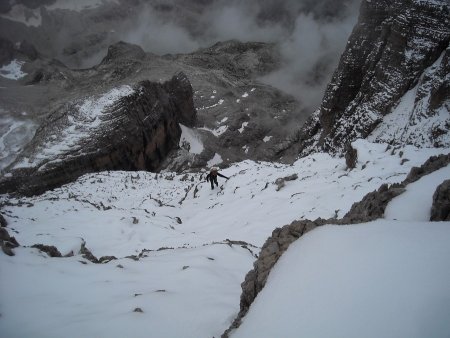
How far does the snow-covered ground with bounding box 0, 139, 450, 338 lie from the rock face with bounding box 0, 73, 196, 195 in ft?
119

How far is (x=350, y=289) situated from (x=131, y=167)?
197 feet

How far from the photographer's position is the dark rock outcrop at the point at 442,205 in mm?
6227

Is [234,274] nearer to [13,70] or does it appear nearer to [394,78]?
[394,78]

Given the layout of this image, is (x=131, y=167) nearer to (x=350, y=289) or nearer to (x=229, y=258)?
(x=229, y=258)

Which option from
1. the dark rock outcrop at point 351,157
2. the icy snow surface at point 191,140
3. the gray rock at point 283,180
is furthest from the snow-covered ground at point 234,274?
the icy snow surface at point 191,140

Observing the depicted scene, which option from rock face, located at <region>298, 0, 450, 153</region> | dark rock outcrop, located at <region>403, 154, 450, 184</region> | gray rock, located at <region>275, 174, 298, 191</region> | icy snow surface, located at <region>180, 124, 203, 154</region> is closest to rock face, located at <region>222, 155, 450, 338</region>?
dark rock outcrop, located at <region>403, 154, 450, 184</region>

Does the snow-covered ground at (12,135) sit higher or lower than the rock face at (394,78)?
lower

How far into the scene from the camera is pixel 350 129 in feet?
133

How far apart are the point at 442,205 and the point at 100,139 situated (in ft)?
182

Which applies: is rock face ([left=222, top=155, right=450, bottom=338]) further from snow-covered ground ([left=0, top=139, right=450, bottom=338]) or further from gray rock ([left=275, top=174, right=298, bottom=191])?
gray rock ([left=275, top=174, right=298, bottom=191])

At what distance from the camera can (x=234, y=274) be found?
908 centimetres

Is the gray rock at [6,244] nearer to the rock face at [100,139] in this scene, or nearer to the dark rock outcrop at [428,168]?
the dark rock outcrop at [428,168]

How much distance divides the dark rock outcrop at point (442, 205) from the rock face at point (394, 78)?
23812 millimetres

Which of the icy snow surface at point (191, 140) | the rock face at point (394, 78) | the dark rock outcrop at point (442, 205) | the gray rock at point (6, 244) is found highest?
the rock face at point (394, 78)
